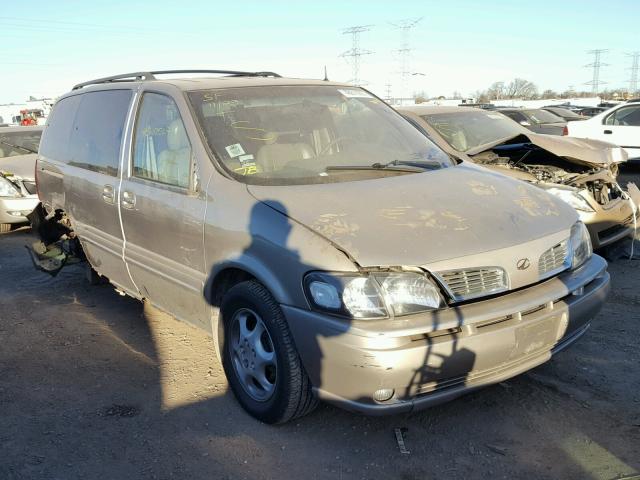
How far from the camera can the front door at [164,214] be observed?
3387 mm

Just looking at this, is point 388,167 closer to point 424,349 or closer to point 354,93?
point 354,93

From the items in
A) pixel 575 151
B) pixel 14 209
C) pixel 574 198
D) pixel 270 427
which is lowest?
pixel 270 427

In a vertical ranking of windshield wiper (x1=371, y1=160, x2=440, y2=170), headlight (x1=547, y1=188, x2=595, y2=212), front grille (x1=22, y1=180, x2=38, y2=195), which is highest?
windshield wiper (x1=371, y1=160, x2=440, y2=170)

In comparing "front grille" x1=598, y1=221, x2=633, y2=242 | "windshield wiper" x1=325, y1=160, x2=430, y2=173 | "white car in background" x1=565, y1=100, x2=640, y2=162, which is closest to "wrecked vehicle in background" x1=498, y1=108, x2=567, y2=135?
"white car in background" x1=565, y1=100, x2=640, y2=162

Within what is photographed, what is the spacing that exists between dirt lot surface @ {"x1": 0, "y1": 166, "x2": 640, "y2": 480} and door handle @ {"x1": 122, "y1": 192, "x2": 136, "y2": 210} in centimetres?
108

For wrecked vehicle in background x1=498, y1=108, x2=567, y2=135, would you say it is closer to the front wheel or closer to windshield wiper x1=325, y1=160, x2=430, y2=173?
windshield wiper x1=325, y1=160, x2=430, y2=173

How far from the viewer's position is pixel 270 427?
3.13m

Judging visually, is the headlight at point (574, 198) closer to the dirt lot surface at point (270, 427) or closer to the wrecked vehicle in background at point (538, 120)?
the dirt lot surface at point (270, 427)

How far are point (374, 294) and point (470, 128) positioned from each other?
193 inches

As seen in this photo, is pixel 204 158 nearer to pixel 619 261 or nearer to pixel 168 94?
pixel 168 94

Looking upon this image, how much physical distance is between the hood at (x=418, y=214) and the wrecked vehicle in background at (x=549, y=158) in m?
2.33

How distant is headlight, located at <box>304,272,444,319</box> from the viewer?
8.36 ft

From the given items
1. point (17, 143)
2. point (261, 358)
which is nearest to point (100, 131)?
point (261, 358)

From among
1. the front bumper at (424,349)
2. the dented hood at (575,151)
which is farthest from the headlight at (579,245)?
the dented hood at (575,151)
